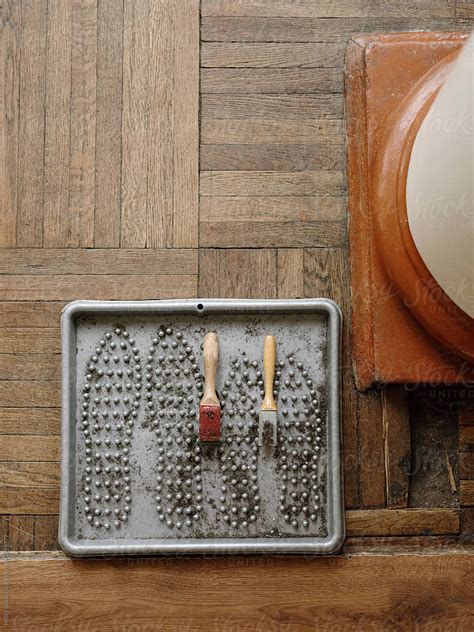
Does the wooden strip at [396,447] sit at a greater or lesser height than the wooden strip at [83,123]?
lesser

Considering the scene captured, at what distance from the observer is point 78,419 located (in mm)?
925

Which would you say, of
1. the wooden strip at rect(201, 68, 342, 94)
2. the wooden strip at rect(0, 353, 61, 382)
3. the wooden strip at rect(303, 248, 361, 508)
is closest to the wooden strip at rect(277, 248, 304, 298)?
the wooden strip at rect(303, 248, 361, 508)

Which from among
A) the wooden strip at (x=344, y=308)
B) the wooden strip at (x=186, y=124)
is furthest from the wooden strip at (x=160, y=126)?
the wooden strip at (x=344, y=308)

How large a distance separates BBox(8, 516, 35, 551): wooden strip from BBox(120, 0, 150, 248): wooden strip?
0.43m

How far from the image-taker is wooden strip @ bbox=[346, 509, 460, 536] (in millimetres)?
924

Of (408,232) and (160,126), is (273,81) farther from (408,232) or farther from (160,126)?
(408,232)

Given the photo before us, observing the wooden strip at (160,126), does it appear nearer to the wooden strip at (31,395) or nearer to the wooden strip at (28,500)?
the wooden strip at (31,395)

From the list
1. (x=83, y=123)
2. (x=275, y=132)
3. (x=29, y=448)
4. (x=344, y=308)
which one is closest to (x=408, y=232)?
(x=344, y=308)

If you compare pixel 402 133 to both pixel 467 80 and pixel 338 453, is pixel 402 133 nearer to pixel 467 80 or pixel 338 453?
pixel 467 80

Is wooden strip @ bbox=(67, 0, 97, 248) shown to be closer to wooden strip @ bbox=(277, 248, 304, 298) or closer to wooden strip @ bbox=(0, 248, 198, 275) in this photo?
wooden strip @ bbox=(0, 248, 198, 275)

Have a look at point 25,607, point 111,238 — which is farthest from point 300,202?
point 25,607

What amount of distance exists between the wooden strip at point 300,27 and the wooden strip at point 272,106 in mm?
88

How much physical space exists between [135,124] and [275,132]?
0.21 metres

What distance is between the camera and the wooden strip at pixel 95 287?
0.94 m
